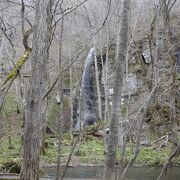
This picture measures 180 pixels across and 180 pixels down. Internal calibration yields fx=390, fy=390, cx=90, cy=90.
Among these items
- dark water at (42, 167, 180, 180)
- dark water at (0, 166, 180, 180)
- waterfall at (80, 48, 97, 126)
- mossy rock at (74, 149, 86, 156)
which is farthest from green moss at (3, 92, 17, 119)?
dark water at (42, 167, 180, 180)

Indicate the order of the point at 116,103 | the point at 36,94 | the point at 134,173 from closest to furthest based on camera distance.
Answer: the point at 116,103
the point at 36,94
the point at 134,173

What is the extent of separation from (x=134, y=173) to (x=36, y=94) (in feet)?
31.6

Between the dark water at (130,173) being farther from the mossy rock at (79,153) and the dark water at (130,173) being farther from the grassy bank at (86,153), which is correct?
the mossy rock at (79,153)

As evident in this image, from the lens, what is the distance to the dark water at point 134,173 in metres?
15.0

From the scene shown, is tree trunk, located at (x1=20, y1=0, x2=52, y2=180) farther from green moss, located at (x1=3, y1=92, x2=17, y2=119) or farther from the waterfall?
green moss, located at (x1=3, y1=92, x2=17, y2=119)

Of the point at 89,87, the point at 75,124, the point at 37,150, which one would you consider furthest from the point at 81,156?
the point at 37,150

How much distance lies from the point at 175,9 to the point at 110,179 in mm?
26641

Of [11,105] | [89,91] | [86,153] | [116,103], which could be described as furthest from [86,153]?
[116,103]

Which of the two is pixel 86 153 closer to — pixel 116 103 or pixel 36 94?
pixel 36 94

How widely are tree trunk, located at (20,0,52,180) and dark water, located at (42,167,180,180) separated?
21.3 feet

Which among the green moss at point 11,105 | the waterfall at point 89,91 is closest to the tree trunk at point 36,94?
the waterfall at point 89,91

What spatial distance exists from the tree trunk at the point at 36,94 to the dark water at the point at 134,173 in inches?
256

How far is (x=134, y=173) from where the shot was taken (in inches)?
640

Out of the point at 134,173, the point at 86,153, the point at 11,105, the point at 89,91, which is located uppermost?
the point at 89,91
